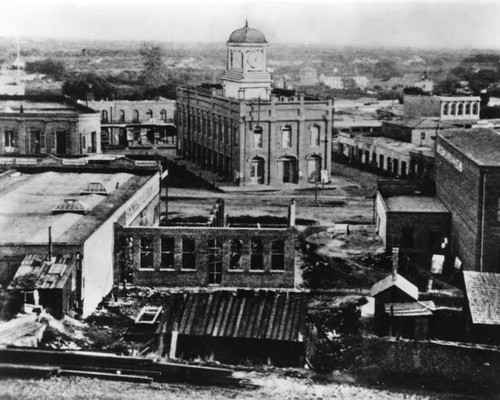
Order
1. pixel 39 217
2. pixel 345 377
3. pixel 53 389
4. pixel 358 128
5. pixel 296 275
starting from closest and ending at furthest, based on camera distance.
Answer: pixel 53 389 → pixel 345 377 → pixel 39 217 → pixel 296 275 → pixel 358 128

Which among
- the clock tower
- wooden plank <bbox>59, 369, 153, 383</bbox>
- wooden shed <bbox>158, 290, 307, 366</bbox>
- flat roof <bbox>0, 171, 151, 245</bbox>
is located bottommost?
wooden plank <bbox>59, 369, 153, 383</bbox>

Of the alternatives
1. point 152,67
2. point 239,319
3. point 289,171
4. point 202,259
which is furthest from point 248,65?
point 152,67

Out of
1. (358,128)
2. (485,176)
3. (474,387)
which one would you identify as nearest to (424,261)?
(485,176)

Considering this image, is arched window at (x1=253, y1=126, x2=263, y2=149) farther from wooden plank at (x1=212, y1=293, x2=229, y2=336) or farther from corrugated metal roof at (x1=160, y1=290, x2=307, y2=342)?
wooden plank at (x1=212, y1=293, x2=229, y2=336)

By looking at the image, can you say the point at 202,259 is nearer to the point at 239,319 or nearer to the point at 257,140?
the point at 239,319

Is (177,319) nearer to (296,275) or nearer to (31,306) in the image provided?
(31,306)

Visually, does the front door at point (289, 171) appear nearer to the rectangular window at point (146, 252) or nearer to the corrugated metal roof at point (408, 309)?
the rectangular window at point (146, 252)

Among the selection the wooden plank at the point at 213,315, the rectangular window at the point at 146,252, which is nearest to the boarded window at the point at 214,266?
the rectangular window at the point at 146,252

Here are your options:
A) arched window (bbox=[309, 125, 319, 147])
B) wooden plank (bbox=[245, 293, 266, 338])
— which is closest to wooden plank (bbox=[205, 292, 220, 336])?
wooden plank (bbox=[245, 293, 266, 338])
